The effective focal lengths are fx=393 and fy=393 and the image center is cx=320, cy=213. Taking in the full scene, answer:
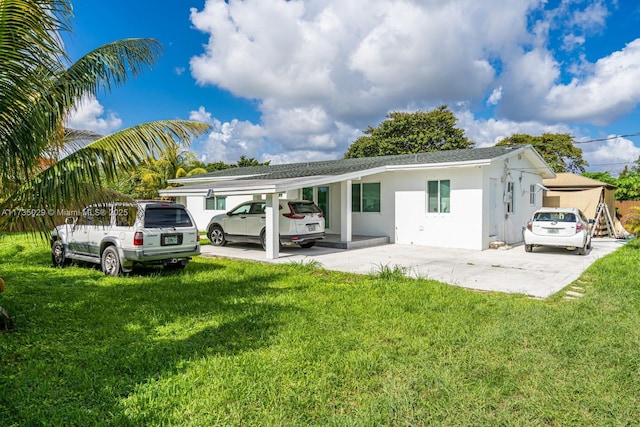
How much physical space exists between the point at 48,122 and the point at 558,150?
40.0m

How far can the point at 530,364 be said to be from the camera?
4.15 meters

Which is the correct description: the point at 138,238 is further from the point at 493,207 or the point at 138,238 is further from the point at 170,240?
the point at 493,207

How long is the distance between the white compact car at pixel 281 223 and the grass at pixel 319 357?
198 inches

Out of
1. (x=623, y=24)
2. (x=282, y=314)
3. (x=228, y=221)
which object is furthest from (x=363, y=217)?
(x=623, y=24)

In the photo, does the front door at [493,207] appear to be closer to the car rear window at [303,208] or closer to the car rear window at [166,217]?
the car rear window at [303,208]

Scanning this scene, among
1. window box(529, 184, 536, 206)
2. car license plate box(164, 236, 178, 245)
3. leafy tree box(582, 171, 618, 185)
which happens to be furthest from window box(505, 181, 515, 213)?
leafy tree box(582, 171, 618, 185)

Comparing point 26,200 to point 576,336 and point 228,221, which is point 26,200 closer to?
point 576,336

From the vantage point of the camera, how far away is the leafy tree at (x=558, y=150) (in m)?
35.2

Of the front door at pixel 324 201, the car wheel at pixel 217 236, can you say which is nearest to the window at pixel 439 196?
the front door at pixel 324 201

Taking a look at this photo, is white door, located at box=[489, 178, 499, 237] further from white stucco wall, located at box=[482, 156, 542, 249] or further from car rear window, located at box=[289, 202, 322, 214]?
car rear window, located at box=[289, 202, 322, 214]

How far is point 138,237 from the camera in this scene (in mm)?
8484

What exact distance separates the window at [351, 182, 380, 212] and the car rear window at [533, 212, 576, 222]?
5.83 meters

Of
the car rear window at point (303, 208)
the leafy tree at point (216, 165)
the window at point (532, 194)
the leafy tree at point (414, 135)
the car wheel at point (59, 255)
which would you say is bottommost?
the car wheel at point (59, 255)

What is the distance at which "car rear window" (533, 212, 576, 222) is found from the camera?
504 inches
